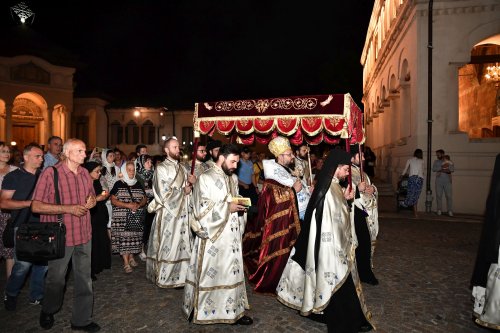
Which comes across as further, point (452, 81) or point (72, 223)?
point (452, 81)

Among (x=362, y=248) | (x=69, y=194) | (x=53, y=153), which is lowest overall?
(x=362, y=248)

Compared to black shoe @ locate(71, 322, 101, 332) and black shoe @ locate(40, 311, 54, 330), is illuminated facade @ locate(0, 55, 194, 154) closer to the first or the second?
black shoe @ locate(40, 311, 54, 330)

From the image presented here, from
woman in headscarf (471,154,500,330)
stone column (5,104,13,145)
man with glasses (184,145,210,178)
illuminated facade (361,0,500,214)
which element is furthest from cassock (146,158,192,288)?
stone column (5,104,13,145)

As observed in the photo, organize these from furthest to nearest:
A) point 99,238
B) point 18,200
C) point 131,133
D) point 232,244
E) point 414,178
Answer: point 131,133, point 414,178, point 99,238, point 18,200, point 232,244

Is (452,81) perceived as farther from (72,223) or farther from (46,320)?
(46,320)

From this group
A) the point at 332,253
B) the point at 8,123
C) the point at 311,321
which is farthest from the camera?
the point at 8,123

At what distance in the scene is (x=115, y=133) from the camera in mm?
37312

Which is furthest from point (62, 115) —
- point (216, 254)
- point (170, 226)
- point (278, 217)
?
point (216, 254)

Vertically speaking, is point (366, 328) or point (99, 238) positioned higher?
point (99, 238)

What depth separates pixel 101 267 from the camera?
21.4ft

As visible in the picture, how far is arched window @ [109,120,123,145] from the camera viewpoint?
37.1 m

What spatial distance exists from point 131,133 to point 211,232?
35.5 m

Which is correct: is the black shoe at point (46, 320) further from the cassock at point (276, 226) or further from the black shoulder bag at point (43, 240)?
the cassock at point (276, 226)

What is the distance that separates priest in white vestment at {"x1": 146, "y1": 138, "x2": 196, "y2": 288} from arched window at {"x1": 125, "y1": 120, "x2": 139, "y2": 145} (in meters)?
33.2
